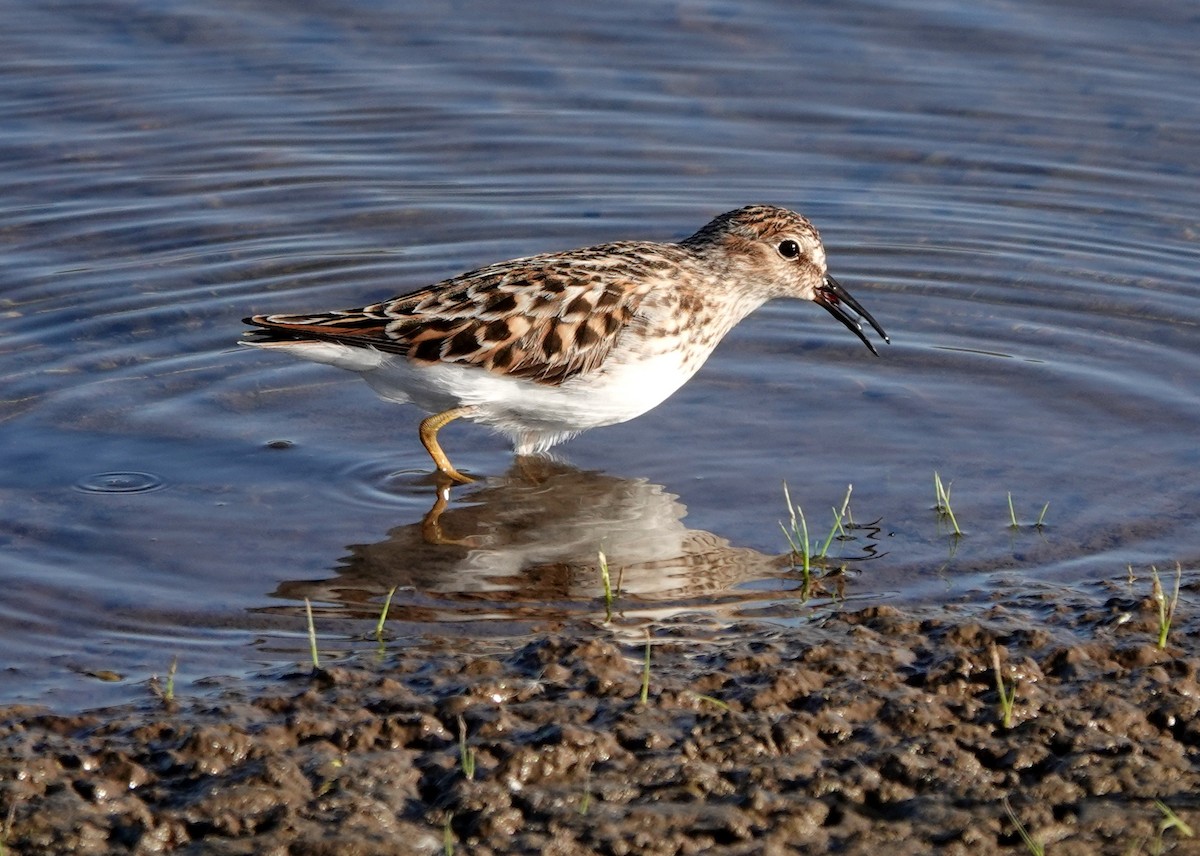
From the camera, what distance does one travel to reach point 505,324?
9.10 m

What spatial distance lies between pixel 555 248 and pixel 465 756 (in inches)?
282

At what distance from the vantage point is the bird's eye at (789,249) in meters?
10.0

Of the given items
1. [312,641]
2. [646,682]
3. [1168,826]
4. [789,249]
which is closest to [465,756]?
[646,682]

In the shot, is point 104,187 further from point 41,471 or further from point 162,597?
point 162,597

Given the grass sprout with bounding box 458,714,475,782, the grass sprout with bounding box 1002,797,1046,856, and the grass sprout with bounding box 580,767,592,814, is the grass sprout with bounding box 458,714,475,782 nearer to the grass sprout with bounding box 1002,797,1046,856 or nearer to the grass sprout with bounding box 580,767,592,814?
the grass sprout with bounding box 580,767,592,814

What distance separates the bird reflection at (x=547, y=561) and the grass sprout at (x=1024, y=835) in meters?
2.19

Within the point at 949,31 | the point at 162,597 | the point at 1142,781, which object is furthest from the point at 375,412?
the point at 949,31

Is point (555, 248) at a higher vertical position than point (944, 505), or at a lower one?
higher

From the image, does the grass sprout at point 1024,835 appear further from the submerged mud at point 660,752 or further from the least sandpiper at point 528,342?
the least sandpiper at point 528,342

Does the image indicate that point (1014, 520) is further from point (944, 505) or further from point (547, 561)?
point (547, 561)

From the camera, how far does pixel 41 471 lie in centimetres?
921

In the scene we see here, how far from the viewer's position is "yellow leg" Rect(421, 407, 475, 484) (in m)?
9.28

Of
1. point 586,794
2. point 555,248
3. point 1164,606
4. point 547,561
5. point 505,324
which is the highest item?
point 505,324

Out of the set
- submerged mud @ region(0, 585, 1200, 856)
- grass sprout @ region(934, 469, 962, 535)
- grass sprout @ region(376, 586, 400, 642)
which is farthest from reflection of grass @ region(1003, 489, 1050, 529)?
grass sprout @ region(376, 586, 400, 642)
